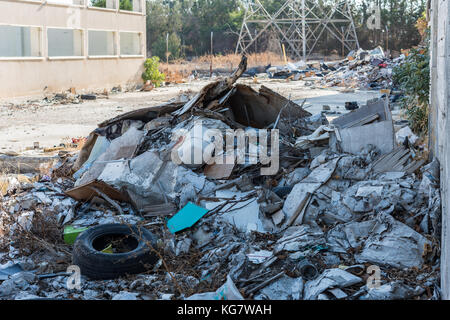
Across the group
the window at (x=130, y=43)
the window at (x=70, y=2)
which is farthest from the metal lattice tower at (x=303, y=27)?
the window at (x=70, y=2)

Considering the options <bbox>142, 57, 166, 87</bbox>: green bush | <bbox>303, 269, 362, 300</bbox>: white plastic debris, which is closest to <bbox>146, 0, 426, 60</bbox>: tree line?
<bbox>142, 57, 166, 87</bbox>: green bush

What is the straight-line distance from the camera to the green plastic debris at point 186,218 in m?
5.50

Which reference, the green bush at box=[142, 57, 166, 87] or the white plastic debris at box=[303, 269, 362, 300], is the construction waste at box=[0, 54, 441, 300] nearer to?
the white plastic debris at box=[303, 269, 362, 300]

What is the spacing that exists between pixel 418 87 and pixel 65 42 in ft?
56.1

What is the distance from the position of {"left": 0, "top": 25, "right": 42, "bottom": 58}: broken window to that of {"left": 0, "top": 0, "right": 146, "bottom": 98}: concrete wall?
39 mm

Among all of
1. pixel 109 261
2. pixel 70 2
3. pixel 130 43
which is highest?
pixel 70 2

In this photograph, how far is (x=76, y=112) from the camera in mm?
16578

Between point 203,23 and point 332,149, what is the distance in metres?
38.9

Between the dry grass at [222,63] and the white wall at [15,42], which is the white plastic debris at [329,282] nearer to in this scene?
the white wall at [15,42]

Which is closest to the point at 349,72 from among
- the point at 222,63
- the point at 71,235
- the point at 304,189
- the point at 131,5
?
the point at 222,63

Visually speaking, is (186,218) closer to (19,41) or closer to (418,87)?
(418,87)

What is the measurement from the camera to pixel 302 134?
298 inches
